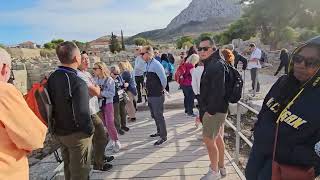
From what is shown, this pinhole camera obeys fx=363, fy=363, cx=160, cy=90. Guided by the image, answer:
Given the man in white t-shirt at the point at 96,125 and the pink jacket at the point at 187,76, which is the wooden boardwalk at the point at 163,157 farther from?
the pink jacket at the point at 187,76

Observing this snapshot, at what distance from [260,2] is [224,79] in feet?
127

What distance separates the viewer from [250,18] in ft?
138

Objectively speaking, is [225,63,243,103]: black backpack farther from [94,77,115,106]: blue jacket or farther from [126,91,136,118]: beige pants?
[126,91,136,118]: beige pants

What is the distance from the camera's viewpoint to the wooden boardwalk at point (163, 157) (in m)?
5.05

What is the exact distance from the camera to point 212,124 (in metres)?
4.36

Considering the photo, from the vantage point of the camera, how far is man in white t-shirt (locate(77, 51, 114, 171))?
4.45 metres

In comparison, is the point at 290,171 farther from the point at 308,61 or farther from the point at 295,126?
the point at 308,61

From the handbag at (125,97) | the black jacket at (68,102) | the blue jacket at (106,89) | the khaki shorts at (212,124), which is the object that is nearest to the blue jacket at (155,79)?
the blue jacket at (106,89)

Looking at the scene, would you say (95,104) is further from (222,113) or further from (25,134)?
(25,134)

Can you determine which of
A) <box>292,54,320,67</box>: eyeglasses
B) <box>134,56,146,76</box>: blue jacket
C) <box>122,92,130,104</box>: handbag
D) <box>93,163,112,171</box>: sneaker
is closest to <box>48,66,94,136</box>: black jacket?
<box>93,163,112,171</box>: sneaker

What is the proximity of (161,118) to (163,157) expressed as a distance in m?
0.78

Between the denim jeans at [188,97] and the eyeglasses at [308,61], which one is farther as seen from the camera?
the denim jeans at [188,97]

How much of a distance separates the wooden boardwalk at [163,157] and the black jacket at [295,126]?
235 centimetres

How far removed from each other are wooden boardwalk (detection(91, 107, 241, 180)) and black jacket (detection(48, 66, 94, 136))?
1448 mm
